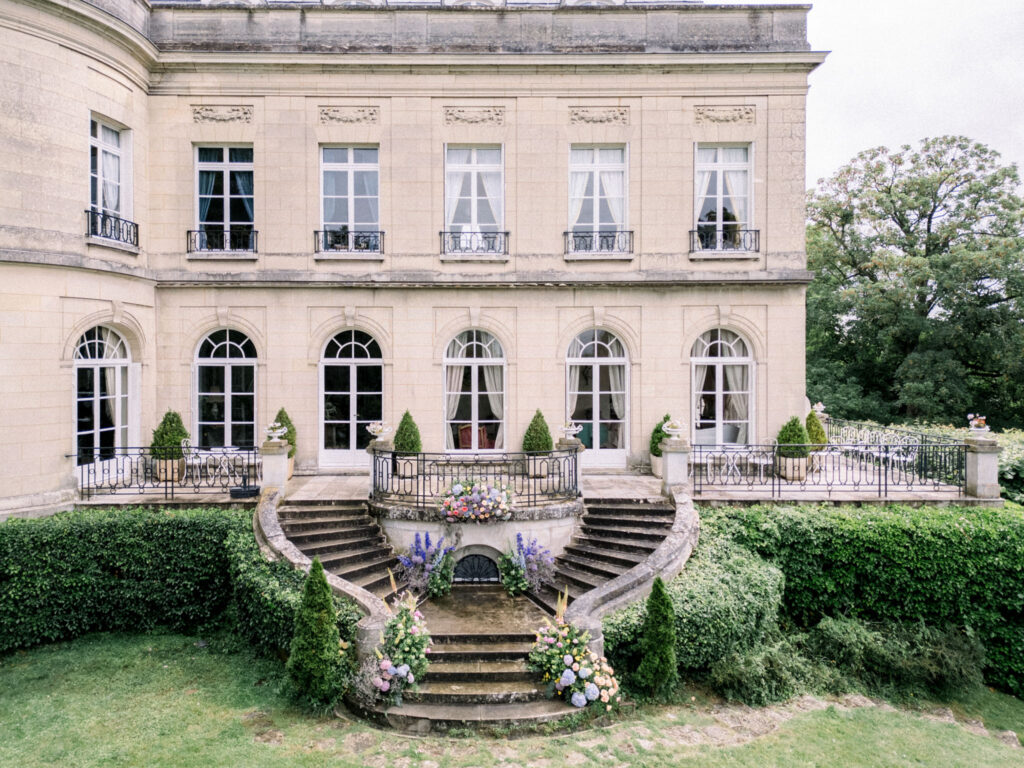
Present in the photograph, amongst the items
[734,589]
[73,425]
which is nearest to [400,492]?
[734,589]

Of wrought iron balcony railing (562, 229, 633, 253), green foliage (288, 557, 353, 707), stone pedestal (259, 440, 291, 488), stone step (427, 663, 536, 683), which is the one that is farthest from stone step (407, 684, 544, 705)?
wrought iron balcony railing (562, 229, 633, 253)

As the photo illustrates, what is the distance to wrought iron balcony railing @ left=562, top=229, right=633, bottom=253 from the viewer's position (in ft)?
41.9

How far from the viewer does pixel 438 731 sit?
6527 mm

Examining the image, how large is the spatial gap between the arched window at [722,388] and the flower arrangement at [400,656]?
792 cm

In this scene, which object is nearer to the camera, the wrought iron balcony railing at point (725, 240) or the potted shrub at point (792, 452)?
the potted shrub at point (792, 452)

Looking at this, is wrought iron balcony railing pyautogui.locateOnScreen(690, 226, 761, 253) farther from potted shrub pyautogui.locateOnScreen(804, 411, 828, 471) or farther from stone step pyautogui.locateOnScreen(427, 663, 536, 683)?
stone step pyautogui.locateOnScreen(427, 663, 536, 683)

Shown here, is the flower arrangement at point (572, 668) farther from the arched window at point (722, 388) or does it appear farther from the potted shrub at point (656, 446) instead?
the arched window at point (722, 388)

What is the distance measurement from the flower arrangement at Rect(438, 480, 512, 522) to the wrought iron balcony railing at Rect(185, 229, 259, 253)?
7.21m

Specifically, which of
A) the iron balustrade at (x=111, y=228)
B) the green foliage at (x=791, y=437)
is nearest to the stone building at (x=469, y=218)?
the iron balustrade at (x=111, y=228)

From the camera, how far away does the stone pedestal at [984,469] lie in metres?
10.2

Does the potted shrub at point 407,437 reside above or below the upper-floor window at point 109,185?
below

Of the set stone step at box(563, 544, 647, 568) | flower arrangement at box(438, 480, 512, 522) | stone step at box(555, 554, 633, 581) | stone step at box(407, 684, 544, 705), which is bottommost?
stone step at box(407, 684, 544, 705)

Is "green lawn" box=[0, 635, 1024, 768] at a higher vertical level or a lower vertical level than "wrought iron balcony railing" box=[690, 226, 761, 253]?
lower

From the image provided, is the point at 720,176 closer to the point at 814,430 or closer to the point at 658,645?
the point at 814,430
